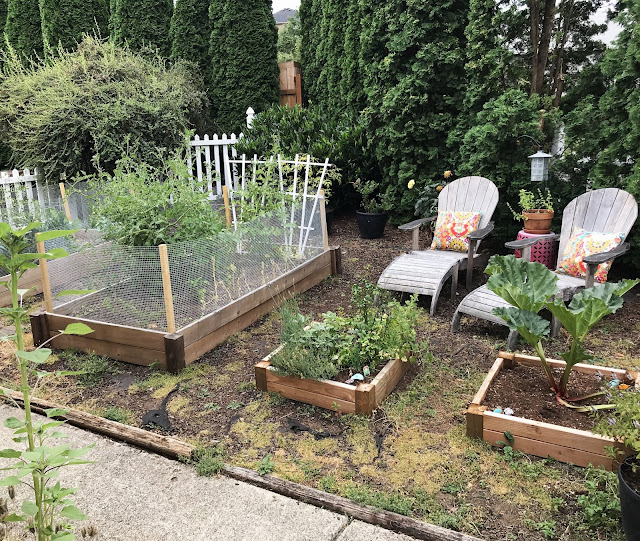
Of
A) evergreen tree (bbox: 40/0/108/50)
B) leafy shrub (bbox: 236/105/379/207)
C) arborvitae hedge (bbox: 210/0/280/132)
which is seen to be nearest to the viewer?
leafy shrub (bbox: 236/105/379/207)

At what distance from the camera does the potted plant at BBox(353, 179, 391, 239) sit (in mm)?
6453

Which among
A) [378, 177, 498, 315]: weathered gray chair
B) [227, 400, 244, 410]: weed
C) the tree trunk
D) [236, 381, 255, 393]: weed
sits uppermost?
the tree trunk

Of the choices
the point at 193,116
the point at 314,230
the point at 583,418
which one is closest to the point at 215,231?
the point at 314,230

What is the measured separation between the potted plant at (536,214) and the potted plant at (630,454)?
9.08 feet

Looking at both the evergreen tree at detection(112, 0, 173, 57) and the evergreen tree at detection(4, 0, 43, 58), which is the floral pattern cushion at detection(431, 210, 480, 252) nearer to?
the evergreen tree at detection(112, 0, 173, 57)

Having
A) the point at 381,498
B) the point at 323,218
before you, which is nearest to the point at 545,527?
the point at 381,498

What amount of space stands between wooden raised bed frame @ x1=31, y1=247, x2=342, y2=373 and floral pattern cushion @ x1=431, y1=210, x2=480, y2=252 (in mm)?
1679

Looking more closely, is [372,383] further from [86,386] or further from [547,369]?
[86,386]

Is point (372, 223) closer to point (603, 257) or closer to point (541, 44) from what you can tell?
point (541, 44)

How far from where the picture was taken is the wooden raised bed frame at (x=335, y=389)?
2895mm

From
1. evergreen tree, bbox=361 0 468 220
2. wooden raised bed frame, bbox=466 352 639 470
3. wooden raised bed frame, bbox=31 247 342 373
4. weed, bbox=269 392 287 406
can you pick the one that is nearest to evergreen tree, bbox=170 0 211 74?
evergreen tree, bbox=361 0 468 220

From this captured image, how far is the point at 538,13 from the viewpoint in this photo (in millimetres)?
5418

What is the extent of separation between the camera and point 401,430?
9.24 feet

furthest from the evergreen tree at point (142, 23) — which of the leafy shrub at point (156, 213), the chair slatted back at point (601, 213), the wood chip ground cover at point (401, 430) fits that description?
the chair slatted back at point (601, 213)
